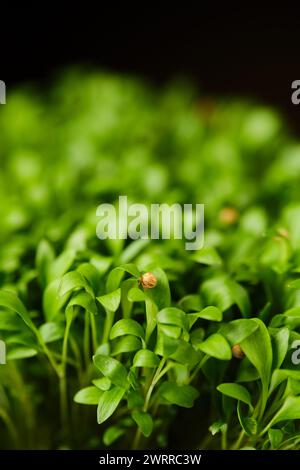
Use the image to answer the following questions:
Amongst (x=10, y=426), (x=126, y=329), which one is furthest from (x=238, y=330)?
(x=10, y=426)

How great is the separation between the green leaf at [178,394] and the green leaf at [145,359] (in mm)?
51

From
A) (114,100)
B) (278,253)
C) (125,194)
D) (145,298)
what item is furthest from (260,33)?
(145,298)

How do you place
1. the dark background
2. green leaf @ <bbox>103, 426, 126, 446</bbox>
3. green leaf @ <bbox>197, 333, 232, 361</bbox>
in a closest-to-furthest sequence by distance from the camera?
1. green leaf @ <bbox>197, 333, 232, 361</bbox>
2. green leaf @ <bbox>103, 426, 126, 446</bbox>
3. the dark background

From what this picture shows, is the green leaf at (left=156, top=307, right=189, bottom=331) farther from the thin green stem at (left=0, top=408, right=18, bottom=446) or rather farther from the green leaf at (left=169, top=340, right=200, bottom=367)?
the thin green stem at (left=0, top=408, right=18, bottom=446)

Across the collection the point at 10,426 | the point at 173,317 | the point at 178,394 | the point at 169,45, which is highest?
the point at 169,45

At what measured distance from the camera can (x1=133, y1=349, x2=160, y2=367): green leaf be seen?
0.67 m

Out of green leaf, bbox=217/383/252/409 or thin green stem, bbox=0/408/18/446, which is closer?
green leaf, bbox=217/383/252/409

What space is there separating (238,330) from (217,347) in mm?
42

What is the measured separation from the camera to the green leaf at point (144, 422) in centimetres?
69

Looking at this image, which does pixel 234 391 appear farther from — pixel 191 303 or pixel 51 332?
pixel 51 332

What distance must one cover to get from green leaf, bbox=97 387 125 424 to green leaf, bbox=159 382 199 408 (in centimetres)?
6

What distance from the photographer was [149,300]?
70 centimetres

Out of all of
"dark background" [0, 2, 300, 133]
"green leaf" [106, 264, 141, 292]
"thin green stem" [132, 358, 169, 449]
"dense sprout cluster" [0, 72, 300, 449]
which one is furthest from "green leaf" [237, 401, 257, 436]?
"dark background" [0, 2, 300, 133]

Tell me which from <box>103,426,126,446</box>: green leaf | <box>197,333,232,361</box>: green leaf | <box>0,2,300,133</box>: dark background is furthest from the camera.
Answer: <box>0,2,300,133</box>: dark background
